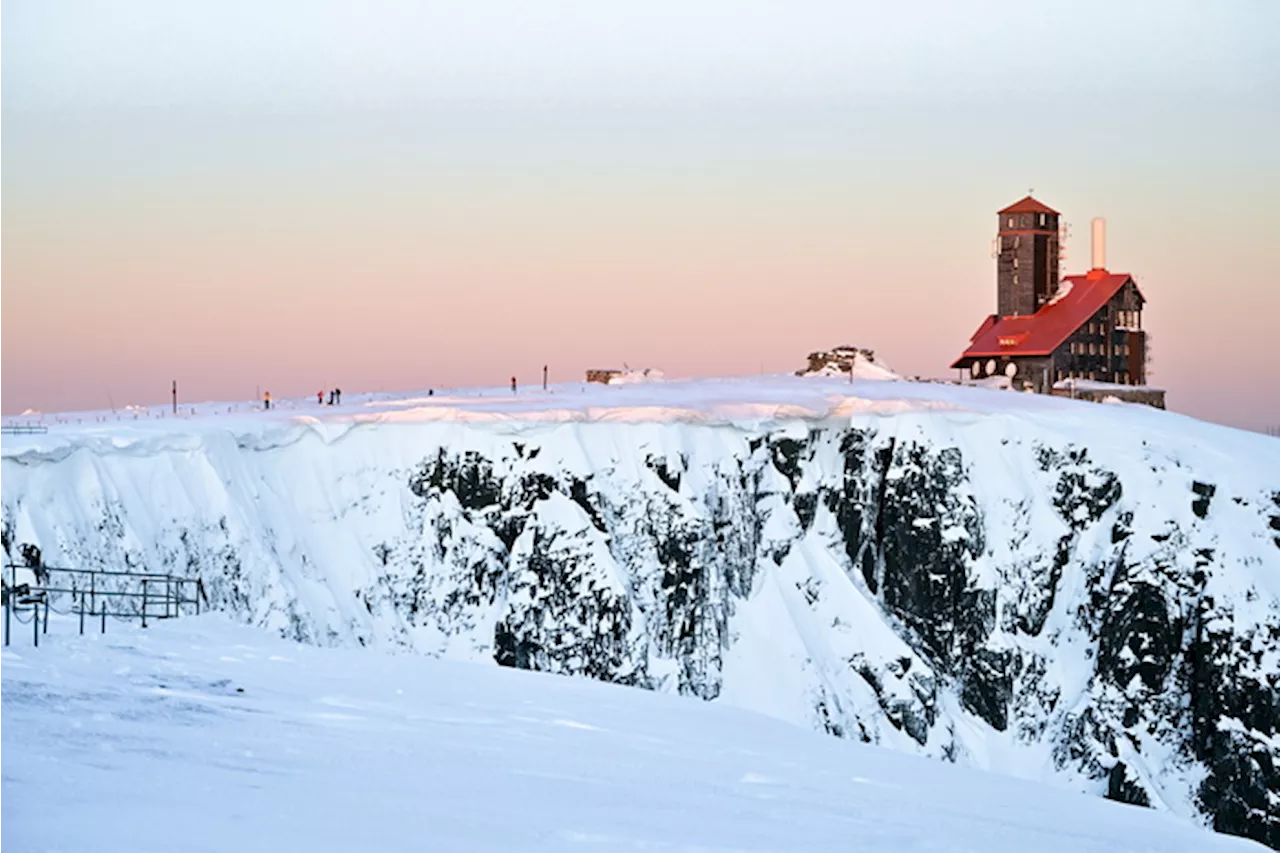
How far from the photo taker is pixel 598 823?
19391mm

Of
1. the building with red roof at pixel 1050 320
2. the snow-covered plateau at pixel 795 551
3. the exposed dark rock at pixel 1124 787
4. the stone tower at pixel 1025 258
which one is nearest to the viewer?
the snow-covered plateau at pixel 795 551

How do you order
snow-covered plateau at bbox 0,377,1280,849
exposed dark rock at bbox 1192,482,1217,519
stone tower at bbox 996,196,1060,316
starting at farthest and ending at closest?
1. stone tower at bbox 996,196,1060,316
2. exposed dark rock at bbox 1192,482,1217,519
3. snow-covered plateau at bbox 0,377,1280,849

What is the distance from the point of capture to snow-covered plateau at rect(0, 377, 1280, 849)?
76.2 metres

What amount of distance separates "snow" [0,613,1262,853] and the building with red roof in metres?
89.1

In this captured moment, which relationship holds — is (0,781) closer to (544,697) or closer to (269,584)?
(544,697)

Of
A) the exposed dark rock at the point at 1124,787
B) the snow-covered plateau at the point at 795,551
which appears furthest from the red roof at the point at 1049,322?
the exposed dark rock at the point at 1124,787

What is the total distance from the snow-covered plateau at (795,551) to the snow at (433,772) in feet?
139

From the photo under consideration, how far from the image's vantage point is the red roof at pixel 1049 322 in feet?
378

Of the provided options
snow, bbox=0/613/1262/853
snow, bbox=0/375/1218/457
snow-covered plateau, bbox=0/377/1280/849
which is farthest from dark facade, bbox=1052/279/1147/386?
snow, bbox=0/613/1262/853

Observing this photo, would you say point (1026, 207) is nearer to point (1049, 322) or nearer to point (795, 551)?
point (1049, 322)

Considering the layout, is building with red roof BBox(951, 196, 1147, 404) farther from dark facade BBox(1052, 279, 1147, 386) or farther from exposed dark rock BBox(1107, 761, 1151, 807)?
exposed dark rock BBox(1107, 761, 1151, 807)

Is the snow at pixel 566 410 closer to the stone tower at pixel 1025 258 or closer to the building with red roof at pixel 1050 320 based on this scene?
the building with red roof at pixel 1050 320

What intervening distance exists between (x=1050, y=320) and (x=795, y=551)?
38.3 metres

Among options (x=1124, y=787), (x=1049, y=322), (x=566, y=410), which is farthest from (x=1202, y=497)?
(x=1049, y=322)
